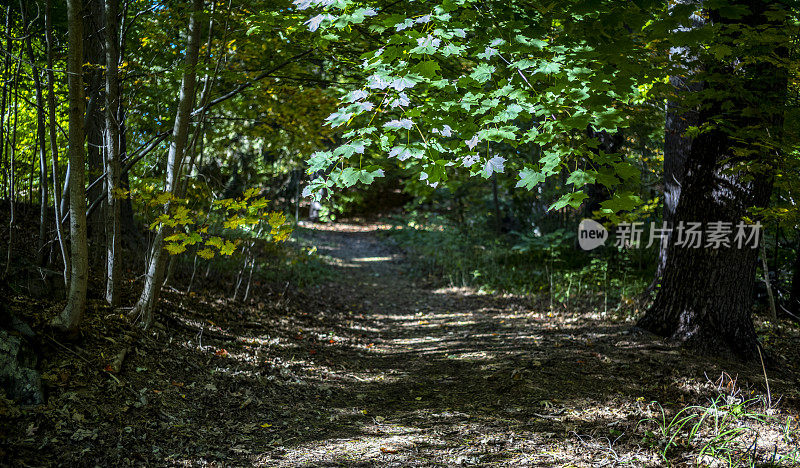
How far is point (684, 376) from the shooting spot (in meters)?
4.11

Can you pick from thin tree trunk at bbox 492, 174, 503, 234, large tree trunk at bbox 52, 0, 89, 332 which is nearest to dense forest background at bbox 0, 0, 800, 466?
large tree trunk at bbox 52, 0, 89, 332

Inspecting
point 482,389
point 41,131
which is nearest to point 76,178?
point 41,131

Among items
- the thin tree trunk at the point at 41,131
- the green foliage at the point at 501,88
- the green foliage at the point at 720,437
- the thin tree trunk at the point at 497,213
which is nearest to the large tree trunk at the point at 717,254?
the green foliage at the point at 720,437

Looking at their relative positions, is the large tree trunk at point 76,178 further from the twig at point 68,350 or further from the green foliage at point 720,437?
the green foliage at point 720,437

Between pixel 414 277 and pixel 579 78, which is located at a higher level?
pixel 579 78

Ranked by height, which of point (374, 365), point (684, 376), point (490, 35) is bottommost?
point (374, 365)

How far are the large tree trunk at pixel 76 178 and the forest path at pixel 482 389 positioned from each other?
176cm

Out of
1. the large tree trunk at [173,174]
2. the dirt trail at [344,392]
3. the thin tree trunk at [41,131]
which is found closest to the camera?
the dirt trail at [344,392]

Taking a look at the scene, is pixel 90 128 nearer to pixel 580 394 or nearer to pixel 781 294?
pixel 580 394

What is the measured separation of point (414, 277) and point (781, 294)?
257 inches

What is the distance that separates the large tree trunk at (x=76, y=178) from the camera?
124 inches

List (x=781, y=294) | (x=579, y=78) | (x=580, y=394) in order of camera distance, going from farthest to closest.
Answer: (x=781, y=294) < (x=580, y=394) < (x=579, y=78)

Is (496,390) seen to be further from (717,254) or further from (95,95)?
(95,95)

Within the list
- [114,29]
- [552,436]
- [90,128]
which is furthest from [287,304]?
[552,436]
